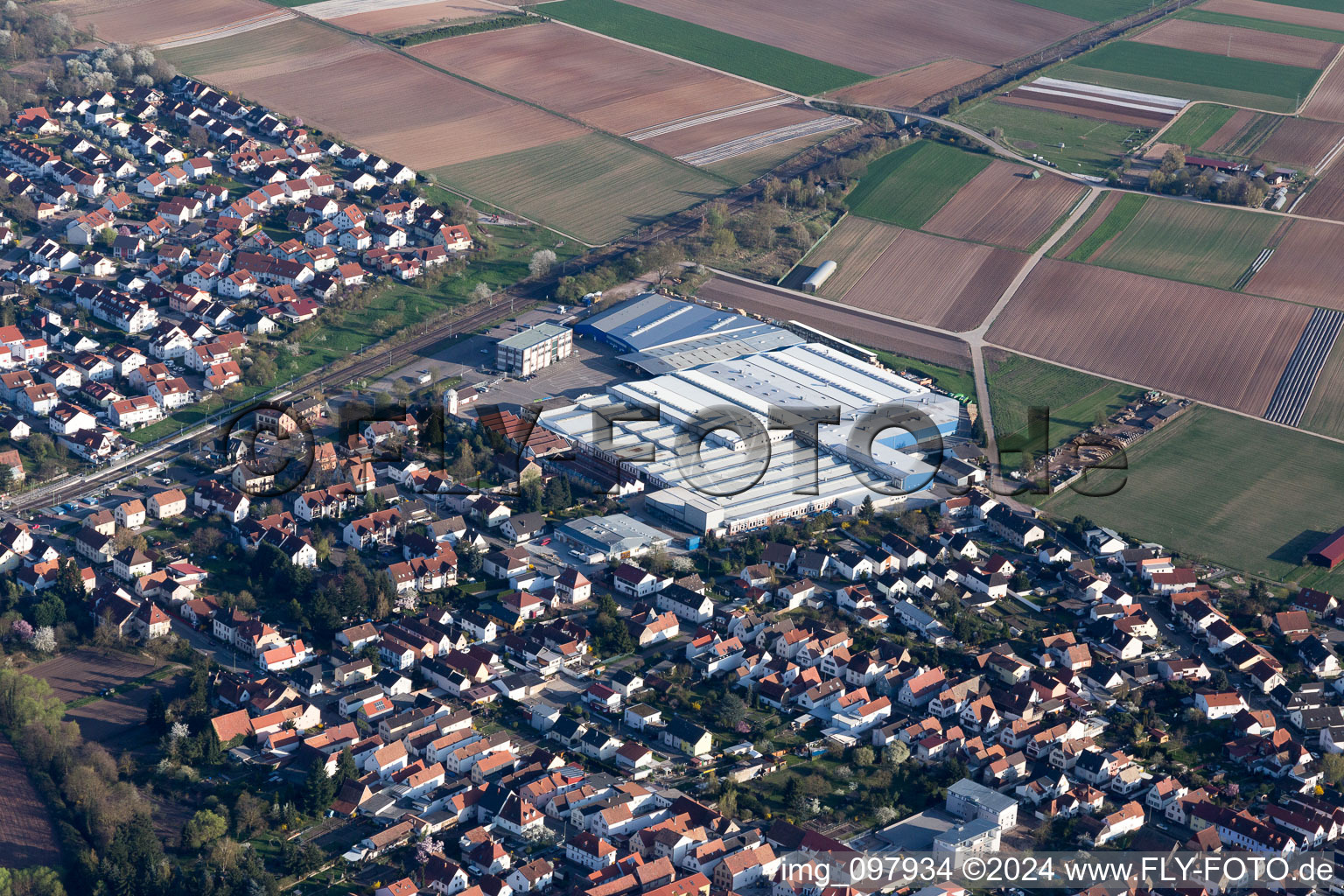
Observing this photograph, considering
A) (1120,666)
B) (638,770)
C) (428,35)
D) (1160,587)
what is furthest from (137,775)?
(428,35)

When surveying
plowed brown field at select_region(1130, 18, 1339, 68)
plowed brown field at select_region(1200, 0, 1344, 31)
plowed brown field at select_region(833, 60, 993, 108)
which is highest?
plowed brown field at select_region(1200, 0, 1344, 31)

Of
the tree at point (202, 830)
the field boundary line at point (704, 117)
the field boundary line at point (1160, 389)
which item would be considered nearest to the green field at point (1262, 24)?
the field boundary line at point (704, 117)

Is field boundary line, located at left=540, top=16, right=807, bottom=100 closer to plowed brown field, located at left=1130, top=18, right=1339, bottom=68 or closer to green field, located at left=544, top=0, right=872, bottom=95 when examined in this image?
green field, located at left=544, top=0, right=872, bottom=95

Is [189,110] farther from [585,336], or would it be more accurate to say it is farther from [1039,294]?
[1039,294]

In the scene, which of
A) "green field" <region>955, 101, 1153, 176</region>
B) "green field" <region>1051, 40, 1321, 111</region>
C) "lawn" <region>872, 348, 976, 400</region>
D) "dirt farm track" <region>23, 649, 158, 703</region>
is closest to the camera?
"dirt farm track" <region>23, 649, 158, 703</region>

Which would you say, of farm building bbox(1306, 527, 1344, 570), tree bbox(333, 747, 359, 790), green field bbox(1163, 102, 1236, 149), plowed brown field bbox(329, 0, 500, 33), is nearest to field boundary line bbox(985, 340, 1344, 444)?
farm building bbox(1306, 527, 1344, 570)

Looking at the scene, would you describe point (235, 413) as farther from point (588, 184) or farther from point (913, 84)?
point (913, 84)
